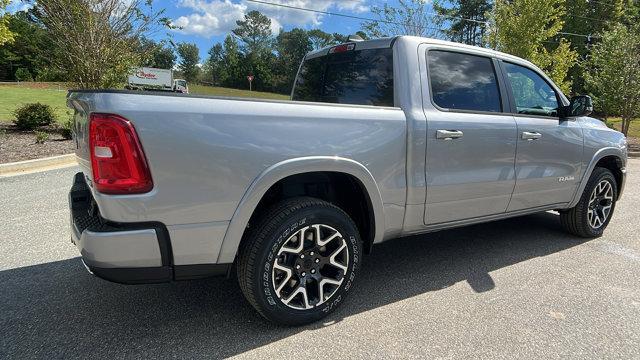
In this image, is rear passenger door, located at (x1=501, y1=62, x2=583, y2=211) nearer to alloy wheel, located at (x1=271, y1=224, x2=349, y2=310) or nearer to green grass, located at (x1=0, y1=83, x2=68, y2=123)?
alloy wheel, located at (x1=271, y1=224, x2=349, y2=310)

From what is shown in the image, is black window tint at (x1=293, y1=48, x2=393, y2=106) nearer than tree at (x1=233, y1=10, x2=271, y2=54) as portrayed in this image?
Yes

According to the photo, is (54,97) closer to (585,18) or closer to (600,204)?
(600,204)

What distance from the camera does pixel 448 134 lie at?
10.5 feet

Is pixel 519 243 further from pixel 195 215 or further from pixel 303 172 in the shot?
pixel 195 215

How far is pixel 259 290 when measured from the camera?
8.49 feet

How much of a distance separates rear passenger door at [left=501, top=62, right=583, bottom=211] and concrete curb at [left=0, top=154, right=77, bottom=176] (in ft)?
26.5

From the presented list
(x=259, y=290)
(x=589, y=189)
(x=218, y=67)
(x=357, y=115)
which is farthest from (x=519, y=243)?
(x=218, y=67)

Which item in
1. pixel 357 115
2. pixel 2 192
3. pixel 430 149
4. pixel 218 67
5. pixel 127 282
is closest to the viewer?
pixel 127 282

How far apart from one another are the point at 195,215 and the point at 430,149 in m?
1.72

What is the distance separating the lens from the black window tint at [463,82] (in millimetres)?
3346

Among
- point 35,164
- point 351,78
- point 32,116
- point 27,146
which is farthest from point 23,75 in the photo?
point 351,78

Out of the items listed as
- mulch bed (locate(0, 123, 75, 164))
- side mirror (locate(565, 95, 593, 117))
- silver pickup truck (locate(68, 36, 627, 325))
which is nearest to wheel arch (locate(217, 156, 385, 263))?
silver pickup truck (locate(68, 36, 627, 325))

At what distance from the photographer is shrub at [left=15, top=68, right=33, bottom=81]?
200 ft

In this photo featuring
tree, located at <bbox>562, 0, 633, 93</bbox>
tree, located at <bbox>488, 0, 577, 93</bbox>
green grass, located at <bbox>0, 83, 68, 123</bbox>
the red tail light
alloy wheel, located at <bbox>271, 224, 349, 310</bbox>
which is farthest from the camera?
tree, located at <bbox>562, 0, 633, 93</bbox>
